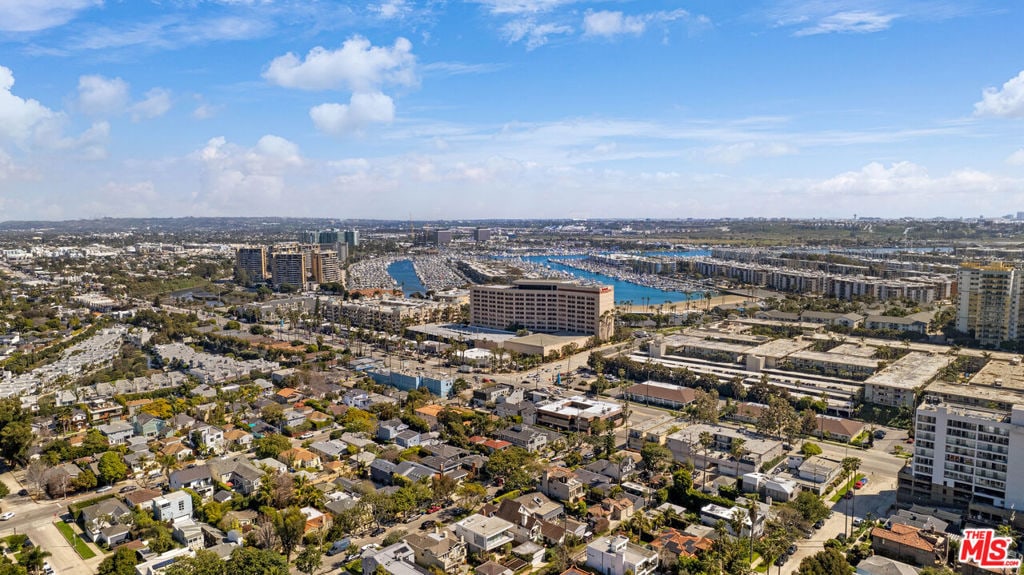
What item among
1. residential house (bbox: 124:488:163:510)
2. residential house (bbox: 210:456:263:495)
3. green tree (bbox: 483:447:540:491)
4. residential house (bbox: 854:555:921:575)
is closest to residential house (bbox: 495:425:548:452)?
green tree (bbox: 483:447:540:491)

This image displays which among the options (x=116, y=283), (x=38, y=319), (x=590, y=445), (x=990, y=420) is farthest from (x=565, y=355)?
(x=116, y=283)

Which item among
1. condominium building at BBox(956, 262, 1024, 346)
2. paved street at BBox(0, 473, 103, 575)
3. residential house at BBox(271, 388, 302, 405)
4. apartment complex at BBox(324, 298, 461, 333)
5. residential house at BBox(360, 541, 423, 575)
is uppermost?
condominium building at BBox(956, 262, 1024, 346)

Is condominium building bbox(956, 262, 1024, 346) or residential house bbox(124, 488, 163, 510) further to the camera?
condominium building bbox(956, 262, 1024, 346)

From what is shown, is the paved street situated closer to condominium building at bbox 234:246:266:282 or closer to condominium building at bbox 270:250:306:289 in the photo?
condominium building at bbox 270:250:306:289

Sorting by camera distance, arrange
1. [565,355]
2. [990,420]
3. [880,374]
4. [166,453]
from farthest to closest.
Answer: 1. [565,355]
2. [880,374]
3. [166,453]
4. [990,420]

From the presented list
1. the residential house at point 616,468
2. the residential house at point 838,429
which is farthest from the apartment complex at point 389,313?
the residential house at point 838,429

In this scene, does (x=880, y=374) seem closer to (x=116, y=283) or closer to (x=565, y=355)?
(x=565, y=355)
